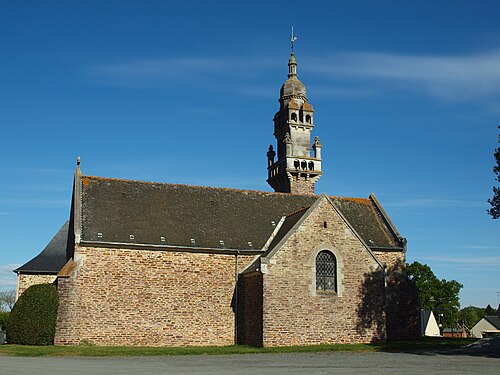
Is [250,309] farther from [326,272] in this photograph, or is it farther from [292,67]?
[292,67]

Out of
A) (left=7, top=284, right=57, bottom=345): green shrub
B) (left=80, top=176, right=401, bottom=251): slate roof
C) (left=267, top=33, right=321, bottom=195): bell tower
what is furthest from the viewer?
(left=267, top=33, right=321, bottom=195): bell tower

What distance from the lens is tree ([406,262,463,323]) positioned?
214ft

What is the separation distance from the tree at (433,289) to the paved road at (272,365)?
146ft

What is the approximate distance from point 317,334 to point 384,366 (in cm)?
988

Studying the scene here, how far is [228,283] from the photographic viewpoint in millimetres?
29500

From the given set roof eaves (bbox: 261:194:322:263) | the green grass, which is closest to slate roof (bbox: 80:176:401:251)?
roof eaves (bbox: 261:194:322:263)

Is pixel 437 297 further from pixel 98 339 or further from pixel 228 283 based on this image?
pixel 98 339

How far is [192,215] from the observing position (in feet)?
102

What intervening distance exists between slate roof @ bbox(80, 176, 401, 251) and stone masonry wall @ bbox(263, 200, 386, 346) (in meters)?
2.79

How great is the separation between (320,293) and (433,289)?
140ft

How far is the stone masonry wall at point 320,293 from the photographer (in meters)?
26.7

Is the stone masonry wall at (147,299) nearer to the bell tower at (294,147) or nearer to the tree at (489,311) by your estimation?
the bell tower at (294,147)

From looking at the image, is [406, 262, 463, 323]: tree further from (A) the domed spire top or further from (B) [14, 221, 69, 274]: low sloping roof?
(B) [14, 221, 69, 274]: low sloping roof

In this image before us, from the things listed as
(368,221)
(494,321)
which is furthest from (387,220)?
(494,321)
